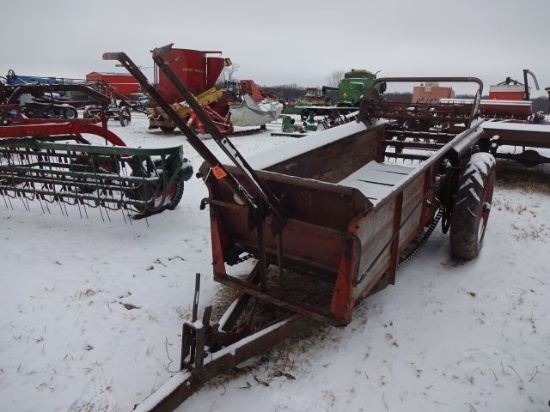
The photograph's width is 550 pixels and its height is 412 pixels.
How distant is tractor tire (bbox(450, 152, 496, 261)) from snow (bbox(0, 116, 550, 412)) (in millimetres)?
216

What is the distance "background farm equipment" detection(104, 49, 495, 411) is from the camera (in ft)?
6.34

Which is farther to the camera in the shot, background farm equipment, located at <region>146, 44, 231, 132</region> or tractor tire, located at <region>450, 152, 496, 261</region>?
background farm equipment, located at <region>146, 44, 231, 132</region>

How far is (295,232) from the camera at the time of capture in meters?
2.44

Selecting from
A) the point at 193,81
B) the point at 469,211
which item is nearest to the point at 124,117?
the point at 193,81

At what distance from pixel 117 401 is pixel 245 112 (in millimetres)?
11291

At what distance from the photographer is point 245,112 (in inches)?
495

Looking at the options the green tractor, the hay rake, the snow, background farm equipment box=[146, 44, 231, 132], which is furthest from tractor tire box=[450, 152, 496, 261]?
the green tractor

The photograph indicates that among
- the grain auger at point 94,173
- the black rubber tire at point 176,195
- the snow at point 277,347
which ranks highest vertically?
the grain auger at point 94,173

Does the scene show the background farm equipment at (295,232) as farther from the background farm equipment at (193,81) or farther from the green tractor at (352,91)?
the green tractor at (352,91)

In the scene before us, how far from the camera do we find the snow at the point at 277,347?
217 cm

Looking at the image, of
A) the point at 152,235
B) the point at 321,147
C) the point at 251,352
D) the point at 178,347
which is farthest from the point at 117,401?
the point at 321,147

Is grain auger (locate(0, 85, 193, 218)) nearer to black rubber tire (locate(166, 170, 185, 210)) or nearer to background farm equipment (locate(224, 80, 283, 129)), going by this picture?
black rubber tire (locate(166, 170, 185, 210))

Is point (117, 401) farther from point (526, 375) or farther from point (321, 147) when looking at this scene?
point (321, 147)

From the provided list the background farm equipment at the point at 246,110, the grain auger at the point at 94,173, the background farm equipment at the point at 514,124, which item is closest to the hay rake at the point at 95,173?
the grain auger at the point at 94,173
